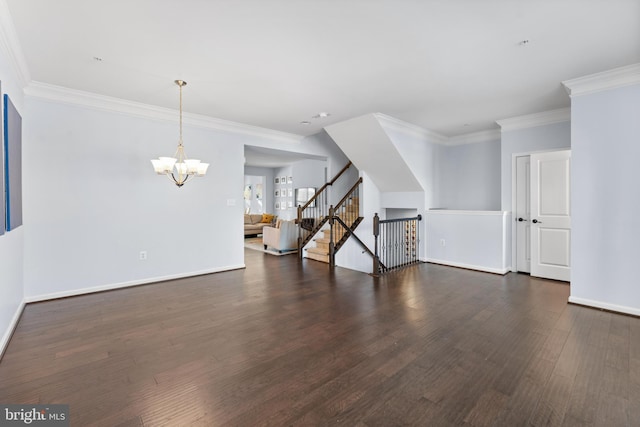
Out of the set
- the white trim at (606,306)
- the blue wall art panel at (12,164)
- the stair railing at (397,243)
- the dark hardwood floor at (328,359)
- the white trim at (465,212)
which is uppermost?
the blue wall art panel at (12,164)

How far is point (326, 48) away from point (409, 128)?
132 inches

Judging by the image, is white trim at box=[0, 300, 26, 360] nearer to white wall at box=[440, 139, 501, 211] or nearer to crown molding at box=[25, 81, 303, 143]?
crown molding at box=[25, 81, 303, 143]

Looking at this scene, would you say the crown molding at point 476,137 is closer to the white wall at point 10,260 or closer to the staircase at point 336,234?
the staircase at point 336,234

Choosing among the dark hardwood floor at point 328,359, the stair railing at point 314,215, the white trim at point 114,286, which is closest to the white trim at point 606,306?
the dark hardwood floor at point 328,359

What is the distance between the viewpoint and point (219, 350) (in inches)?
103

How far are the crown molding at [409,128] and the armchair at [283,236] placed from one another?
138 inches

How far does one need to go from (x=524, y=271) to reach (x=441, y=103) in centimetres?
334

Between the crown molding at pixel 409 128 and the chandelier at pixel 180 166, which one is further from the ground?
the crown molding at pixel 409 128

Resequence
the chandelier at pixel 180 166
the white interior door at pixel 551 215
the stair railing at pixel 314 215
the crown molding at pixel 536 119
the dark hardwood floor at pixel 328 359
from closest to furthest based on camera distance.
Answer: the dark hardwood floor at pixel 328 359, the chandelier at pixel 180 166, the white interior door at pixel 551 215, the crown molding at pixel 536 119, the stair railing at pixel 314 215

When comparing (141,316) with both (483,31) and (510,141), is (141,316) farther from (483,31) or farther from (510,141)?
(510,141)

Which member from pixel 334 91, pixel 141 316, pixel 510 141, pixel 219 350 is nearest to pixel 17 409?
pixel 219 350

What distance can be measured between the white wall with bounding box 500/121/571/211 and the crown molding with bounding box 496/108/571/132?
54mm

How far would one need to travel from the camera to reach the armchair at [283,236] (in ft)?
24.4

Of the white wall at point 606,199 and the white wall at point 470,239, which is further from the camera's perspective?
the white wall at point 470,239
